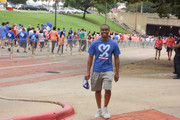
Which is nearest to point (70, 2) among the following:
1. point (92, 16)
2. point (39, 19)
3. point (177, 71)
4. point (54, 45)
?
point (92, 16)

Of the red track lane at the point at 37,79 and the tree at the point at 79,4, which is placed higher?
the tree at the point at 79,4

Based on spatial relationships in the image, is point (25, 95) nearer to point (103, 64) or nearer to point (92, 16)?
point (103, 64)

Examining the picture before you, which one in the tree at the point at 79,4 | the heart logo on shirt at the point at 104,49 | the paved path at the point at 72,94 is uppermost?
the tree at the point at 79,4

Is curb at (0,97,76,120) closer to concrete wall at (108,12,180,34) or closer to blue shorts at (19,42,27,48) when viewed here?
blue shorts at (19,42,27,48)

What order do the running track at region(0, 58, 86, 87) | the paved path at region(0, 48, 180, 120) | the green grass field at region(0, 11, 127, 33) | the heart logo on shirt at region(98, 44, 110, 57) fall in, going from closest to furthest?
the heart logo on shirt at region(98, 44, 110, 57) → the paved path at region(0, 48, 180, 120) → the running track at region(0, 58, 86, 87) → the green grass field at region(0, 11, 127, 33)

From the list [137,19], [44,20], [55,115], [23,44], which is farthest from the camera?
[137,19]

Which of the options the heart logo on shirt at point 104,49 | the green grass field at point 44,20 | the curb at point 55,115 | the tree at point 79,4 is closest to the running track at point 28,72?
the curb at point 55,115

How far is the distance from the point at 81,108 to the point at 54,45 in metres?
17.4

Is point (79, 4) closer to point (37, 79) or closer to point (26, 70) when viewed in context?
point (26, 70)

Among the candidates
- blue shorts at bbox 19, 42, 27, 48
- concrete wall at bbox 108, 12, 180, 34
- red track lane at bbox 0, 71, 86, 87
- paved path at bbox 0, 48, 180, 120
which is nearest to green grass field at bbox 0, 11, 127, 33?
concrete wall at bbox 108, 12, 180, 34

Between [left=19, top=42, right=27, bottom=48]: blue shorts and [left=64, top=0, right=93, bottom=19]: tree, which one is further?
[left=64, top=0, right=93, bottom=19]: tree

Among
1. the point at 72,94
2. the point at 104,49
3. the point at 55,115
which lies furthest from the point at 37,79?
the point at 104,49

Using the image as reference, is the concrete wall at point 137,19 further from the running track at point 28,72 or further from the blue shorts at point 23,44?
the running track at point 28,72

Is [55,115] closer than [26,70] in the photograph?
Yes
